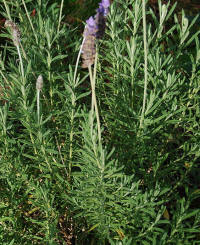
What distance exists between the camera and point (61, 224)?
1.78m

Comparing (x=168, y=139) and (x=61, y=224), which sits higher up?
(x=168, y=139)

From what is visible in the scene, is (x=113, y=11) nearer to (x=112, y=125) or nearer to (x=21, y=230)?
(x=112, y=125)

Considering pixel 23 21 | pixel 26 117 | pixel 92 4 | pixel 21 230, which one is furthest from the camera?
pixel 92 4

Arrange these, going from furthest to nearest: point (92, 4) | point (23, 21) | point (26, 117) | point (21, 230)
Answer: point (92, 4) → point (23, 21) → point (21, 230) → point (26, 117)

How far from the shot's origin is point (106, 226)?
4.80ft

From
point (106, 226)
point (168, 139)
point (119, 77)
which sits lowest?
point (106, 226)

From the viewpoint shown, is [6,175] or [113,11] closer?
[6,175]

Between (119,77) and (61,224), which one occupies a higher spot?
(119,77)

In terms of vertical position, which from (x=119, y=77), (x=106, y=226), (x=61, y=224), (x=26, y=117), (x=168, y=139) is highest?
(x=119, y=77)

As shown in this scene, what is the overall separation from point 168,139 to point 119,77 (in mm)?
455

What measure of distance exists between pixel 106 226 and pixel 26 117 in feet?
1.95

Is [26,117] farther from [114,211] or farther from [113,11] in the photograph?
[113,11]

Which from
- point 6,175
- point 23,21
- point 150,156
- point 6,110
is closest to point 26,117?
point 6,110

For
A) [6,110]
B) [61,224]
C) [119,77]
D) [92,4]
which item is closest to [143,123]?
[119,77]
